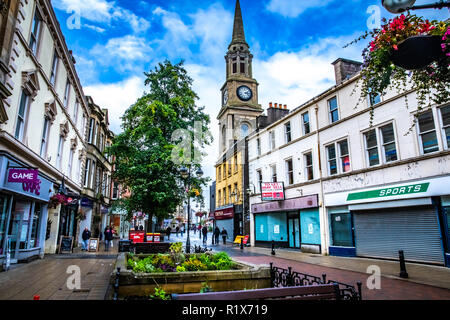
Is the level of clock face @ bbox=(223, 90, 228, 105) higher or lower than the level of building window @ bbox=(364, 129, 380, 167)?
higher

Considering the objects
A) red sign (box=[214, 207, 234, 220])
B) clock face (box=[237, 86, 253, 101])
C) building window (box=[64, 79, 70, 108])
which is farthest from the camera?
clock face (box=[237, 86, 253, 101])

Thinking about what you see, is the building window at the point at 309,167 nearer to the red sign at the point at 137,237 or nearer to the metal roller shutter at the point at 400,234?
the metal roller shutter at the point at 400,234

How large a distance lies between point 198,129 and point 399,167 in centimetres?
1493

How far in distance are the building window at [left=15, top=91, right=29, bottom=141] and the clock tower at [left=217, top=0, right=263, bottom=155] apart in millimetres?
31283

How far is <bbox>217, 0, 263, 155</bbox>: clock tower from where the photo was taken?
45.8 m

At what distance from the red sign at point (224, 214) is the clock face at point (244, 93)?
20164mm

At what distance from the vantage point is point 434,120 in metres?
13.1

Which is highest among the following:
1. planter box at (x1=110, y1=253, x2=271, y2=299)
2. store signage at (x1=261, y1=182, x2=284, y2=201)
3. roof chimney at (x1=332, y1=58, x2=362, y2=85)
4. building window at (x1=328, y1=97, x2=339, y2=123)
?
roof chimney at (x1=332, y1=58, x2=362, y2=85)

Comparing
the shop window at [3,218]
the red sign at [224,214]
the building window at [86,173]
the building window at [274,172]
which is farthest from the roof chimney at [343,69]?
A: the building window at [86,173]

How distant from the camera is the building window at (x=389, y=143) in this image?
15.2 meters

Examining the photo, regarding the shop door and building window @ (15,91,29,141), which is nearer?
building window @ (15,91,29,141)

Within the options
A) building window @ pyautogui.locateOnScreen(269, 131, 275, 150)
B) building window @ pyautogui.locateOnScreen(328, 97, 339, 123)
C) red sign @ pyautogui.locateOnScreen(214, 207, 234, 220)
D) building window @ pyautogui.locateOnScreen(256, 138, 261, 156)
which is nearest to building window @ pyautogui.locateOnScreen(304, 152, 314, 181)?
building window @ pyautogui.locateOnScreen(328, 97, 339, 123)

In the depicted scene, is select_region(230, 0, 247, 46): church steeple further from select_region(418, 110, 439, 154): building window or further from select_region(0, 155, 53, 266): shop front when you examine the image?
select_region(0, 155, 53, 266): shop front

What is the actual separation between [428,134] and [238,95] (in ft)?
119
